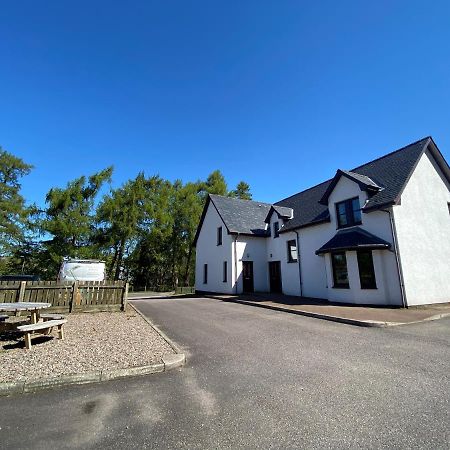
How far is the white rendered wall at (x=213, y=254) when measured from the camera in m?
23.4

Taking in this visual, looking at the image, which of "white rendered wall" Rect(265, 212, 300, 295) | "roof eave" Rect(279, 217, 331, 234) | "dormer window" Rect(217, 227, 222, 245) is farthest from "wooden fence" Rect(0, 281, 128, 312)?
"dormer window" Rect(217, 227, 222, 245)

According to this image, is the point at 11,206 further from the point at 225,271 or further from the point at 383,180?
the point at 383,180

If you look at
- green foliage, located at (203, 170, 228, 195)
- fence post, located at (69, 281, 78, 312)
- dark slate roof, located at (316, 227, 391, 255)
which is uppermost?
green foliage, located at (203, 170, 228, 195)

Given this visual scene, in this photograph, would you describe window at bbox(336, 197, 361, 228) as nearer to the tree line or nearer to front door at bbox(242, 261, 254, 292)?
front door at bbox(242, 261, 254, 292)

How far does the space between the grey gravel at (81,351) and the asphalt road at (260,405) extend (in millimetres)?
607

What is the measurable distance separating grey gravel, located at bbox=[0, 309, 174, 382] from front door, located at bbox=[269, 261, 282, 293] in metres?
14.9

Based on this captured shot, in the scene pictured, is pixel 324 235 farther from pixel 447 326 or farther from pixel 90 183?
pixel 90 183

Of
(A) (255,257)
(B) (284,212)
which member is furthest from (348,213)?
(A) (255,257)

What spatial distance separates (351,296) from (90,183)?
3381 centimetres

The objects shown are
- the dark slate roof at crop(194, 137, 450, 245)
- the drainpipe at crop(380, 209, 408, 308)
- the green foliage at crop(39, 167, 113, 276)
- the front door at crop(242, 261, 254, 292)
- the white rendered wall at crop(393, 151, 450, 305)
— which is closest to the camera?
the drainpipe at crop(380, 209, 408, 308)

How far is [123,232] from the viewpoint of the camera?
121ft

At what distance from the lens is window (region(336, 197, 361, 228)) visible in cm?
1600

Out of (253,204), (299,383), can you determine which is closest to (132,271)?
(253,204)

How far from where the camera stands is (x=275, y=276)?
2281cm
